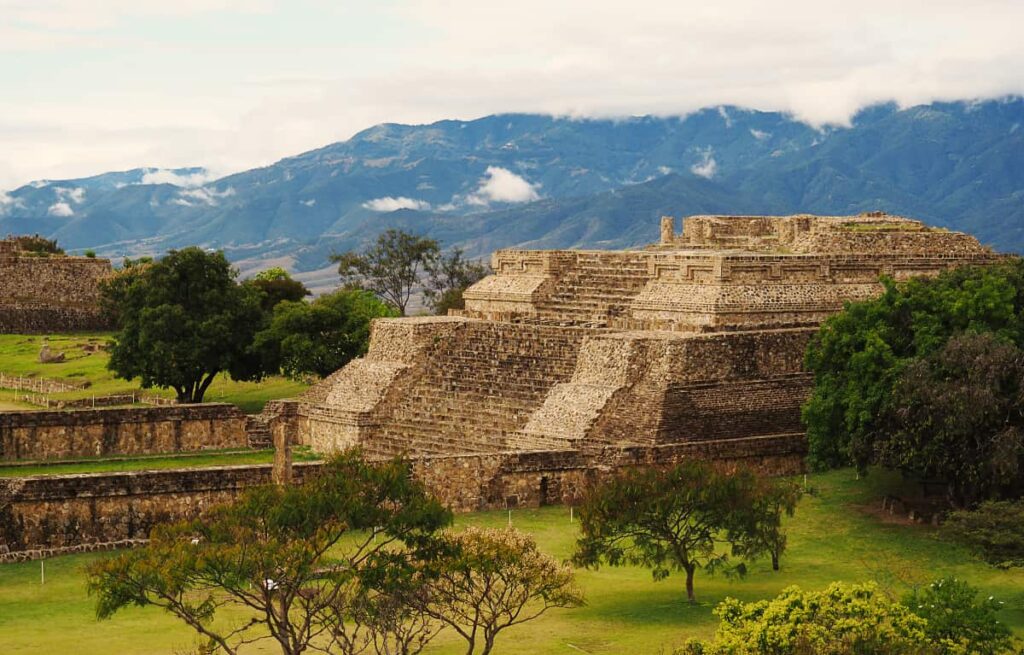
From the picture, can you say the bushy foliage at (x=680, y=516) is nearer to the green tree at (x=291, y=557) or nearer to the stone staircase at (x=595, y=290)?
the green tree at (x=291, y=557)

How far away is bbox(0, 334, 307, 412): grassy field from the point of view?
46.3m

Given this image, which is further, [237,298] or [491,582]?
[237,298]

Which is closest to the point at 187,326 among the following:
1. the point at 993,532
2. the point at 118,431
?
the point at 118,431

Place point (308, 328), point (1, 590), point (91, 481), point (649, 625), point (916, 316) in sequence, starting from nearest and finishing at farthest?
1. point (649, 625)
2. point (1, 590)
3. point (91, 481)
4. point (916, 316)
5. point (308, 328)

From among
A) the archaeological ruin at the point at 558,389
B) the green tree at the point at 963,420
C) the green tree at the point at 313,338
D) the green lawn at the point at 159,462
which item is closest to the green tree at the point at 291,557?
the archaeological ruin at the point at 558,389

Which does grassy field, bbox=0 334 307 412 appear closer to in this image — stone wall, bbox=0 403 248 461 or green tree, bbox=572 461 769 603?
stone wall, bbox=0 403 248 461

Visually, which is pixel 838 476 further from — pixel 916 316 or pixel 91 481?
pixel 91 481

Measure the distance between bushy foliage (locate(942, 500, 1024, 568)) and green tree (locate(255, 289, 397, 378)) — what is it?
21.1 metres

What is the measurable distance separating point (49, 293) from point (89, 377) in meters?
21.0

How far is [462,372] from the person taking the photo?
124ft

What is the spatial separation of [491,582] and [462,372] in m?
16.4

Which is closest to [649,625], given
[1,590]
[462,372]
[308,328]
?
[1,590]

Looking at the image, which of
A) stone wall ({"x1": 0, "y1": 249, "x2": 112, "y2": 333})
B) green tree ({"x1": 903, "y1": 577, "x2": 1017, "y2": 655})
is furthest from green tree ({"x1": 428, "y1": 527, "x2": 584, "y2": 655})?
stone wall ({"x1": 0, "y1": 249, "x2": 112, "y2": 333})

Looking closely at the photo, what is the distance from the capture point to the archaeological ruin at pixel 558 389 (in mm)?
28734
